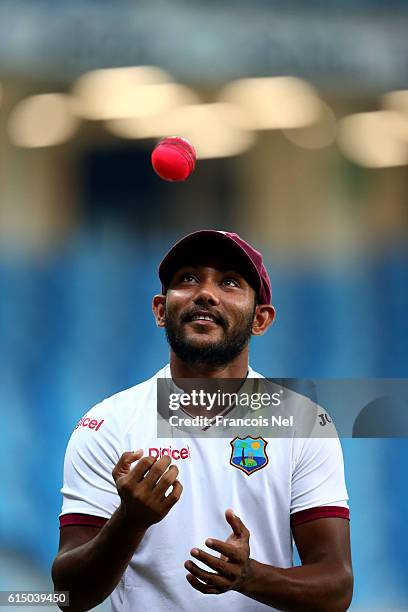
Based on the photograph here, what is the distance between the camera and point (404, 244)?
3.15 meters

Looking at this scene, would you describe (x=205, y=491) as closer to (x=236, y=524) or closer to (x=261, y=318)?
(x=236, y=524)

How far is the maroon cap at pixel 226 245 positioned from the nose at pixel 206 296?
85 mm

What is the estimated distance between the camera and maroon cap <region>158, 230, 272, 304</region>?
204cm

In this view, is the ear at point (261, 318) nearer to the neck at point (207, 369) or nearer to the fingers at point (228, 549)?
the neck at point (207, 369)

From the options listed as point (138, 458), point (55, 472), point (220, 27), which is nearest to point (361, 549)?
point (55, 472)

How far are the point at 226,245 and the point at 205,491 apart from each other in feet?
1.71

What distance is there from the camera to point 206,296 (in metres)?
1.98

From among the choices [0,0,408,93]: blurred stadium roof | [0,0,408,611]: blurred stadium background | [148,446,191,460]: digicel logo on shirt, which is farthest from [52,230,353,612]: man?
[0,0,408,93]: blurred stadium roof

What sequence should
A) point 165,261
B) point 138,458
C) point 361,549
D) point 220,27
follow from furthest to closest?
point 220,27, point 361,549, point 165,261, point 138,458

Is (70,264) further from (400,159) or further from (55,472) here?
(400,159)

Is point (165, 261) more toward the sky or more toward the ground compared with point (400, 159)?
more toward the ground

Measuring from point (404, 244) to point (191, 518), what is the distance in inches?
60.6

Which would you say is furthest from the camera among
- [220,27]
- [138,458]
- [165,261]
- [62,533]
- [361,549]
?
[220,27]

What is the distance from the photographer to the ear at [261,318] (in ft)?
6.95
